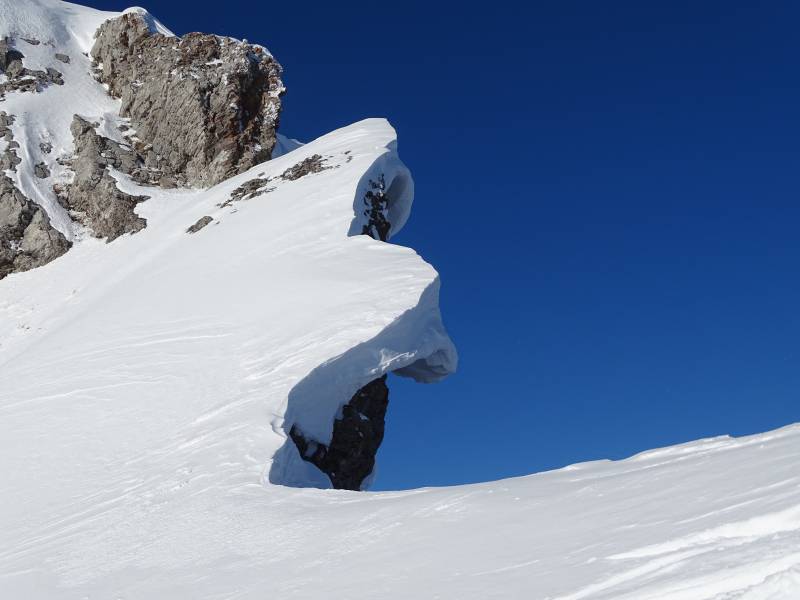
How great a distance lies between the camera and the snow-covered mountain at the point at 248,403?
4.63 metres

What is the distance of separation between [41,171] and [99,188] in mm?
3283

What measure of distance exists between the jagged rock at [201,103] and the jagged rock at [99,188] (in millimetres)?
1409

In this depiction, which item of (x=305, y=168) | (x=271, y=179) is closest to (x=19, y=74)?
(x=271, y=179)

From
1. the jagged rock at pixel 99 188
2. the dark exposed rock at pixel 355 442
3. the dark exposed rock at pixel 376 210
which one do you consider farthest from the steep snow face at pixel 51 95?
the dark exposed rock at pixel 355 442

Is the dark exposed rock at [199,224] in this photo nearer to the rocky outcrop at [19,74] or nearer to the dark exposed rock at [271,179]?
the dark exposed rock at [271,179]

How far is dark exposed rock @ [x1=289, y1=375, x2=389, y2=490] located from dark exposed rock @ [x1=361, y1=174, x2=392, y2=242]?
4765 millimetres

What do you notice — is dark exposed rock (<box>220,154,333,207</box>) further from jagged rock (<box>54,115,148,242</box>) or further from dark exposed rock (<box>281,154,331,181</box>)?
jagged rock (<box>54,115,148,242</box>)

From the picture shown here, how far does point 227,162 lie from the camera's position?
31125 millimetres

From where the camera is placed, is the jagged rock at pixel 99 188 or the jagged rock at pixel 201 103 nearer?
the jagged rock at pixel 99 188

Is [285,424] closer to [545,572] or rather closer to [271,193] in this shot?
[545,572]

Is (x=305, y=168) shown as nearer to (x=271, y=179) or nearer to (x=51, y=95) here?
(x=271, y=179)

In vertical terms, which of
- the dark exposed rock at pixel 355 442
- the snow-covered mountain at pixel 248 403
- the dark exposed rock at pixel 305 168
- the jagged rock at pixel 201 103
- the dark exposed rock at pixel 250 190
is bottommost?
the dark exposed rock at pixel 355 442

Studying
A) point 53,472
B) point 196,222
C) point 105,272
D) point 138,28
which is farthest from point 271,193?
point 138,28

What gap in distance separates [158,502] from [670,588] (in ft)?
23.5
